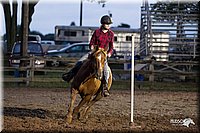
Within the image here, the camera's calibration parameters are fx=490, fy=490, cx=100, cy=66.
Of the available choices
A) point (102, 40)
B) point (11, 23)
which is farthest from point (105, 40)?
point (11, 23)

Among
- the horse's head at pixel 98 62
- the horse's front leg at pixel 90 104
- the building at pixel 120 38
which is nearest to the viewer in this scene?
the horse's head at pixel 98 62

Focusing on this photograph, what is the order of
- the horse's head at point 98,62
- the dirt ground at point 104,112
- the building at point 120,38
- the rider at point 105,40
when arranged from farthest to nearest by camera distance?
the building at point 120,38
the rider at point 105,40
the horse's head at point 98,62
the dirt ground at point 104,112

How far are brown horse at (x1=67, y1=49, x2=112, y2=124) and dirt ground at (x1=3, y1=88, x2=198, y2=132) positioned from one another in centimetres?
53

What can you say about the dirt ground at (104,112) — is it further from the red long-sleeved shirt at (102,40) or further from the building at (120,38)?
the building at (120,38)

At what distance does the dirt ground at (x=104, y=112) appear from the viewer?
31.3 ft

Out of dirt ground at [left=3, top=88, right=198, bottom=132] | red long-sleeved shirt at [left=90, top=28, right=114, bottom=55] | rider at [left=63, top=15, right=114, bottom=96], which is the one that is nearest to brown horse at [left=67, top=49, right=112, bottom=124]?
rider at [left=63, top=15, right=114, bottom=96]

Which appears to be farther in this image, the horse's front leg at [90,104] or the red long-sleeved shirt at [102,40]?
the horse's front leg at [90,104]

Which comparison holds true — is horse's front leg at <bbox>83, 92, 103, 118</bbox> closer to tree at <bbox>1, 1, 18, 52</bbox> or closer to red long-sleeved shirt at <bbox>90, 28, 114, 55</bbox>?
red long-sleeved shirt at <bbox>90, 28, 114, 55</bbox>

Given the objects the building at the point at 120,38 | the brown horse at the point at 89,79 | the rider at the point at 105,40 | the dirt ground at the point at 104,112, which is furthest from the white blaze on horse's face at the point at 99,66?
the building at the point at 120,38

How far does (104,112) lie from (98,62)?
2.84 metres

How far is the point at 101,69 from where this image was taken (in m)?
9.73

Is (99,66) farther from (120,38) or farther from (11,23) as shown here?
(120,38)

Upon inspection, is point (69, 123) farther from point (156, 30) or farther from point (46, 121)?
point (156, 30)

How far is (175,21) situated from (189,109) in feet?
67.9
